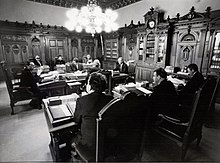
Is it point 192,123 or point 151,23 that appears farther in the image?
point 151,23

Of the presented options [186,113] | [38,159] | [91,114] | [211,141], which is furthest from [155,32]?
[38,159]

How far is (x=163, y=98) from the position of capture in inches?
77.2

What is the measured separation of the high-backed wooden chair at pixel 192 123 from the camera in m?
1.41

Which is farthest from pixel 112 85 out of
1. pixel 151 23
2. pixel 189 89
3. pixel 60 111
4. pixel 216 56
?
pixel 151 23

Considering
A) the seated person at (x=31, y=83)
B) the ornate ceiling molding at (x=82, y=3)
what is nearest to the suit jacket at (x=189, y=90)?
the seated person at (x=31, y=83)

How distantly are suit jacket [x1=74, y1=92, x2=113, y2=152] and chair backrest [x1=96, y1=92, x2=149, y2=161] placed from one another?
134 millimetres

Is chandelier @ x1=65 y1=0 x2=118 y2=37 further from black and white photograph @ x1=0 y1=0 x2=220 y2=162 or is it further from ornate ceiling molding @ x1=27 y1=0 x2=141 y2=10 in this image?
ornate ceiling molding @ x1=27 y1=0 x2=141 y2=10

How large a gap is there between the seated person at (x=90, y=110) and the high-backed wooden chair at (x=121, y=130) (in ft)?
0.34

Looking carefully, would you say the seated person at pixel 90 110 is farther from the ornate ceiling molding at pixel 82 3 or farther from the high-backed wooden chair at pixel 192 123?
the ornate ceiling molding at pixel 82 3

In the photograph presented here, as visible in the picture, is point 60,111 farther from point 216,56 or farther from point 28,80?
point 216,56

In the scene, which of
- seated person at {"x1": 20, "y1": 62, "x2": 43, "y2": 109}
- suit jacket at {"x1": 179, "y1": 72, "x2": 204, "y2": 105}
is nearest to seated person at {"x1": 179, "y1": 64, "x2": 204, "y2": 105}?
suit jacket at {"x1": 179, "y1": 72, "x2": 204, "y2": 105}

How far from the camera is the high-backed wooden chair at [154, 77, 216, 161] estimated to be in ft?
4.63

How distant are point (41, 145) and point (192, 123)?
212 cm

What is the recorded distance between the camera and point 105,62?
757 cm
